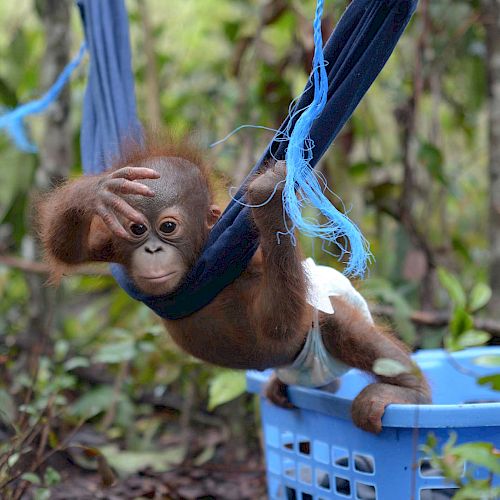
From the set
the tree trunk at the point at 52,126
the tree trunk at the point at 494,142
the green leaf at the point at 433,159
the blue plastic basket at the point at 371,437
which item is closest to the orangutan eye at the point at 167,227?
the blue plastic basket at the point at 371,437

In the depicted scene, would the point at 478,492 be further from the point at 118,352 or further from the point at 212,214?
the point at 118,352

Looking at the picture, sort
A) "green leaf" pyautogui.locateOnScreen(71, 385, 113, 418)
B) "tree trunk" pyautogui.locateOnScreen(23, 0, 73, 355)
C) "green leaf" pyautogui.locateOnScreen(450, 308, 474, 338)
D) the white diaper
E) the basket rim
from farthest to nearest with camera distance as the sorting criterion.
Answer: "tree trunk" pyautogui.locateOnScreen(23, 0, 73, 355) < "green leaf" pyautogui.locateOnScreen(71, 385, 113, 418) < "green leaf" pyautogui.locateOnScreen(450, 308, 474, 338) < the white diaper < the basket rim

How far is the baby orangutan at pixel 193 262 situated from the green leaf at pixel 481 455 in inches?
18.8

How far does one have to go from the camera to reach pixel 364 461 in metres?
2.04

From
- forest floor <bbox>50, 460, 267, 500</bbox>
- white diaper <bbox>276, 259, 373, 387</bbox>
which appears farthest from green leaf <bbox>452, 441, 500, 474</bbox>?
forest floor <bbox>50, 460, 267, 500</bbox>

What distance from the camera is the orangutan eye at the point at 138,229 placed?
5.56 feet

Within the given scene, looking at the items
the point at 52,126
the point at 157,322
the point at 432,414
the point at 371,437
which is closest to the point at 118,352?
the point at 157,322

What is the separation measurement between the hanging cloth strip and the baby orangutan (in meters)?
0.05

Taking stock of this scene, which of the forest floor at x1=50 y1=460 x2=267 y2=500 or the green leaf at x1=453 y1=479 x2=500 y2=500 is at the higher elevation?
the green leaf at x1=453 y1=479 x2=500 y2=500

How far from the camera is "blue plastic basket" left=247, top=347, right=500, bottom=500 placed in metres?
1.62

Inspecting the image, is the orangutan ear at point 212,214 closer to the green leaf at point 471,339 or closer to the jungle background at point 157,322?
the jungle background at point 157,322

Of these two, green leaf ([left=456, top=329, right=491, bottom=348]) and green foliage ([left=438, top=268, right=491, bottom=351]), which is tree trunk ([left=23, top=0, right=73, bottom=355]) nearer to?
green foliage ([left=438, top=268, right=491, bottom=351])

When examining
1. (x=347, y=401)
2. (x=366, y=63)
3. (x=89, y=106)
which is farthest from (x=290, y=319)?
(x=89, y=106)

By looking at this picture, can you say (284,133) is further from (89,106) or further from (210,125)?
(210,125)
